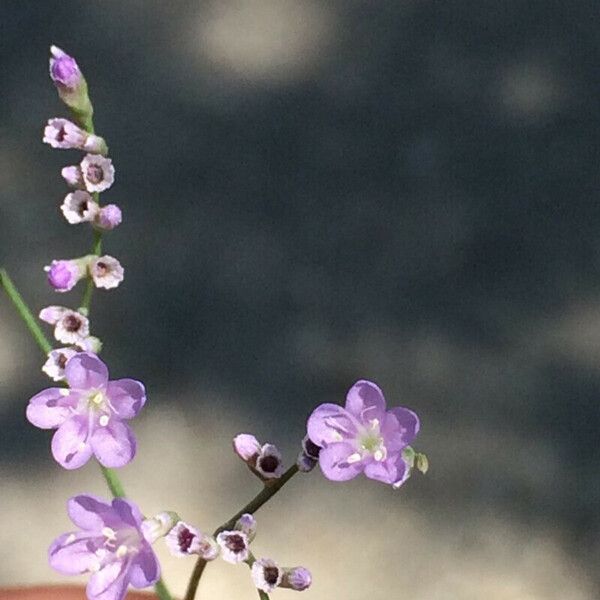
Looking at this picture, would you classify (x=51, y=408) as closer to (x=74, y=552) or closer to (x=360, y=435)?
(x=74, y=552)

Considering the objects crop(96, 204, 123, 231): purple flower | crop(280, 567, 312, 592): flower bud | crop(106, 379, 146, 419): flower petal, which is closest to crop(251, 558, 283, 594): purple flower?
crop(280, 567, 312, 592): flower bud

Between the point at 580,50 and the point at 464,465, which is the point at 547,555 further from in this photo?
the point at 580,50

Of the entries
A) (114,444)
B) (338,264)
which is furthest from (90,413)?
(338,264)

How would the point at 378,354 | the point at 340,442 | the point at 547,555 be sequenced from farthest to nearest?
1. the point at 378,354
2. the point at 547,555
3. the point at 340,442

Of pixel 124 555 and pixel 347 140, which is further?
pixel 347 140

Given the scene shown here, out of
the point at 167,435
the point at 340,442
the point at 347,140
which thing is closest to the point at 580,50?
the point at 347,140

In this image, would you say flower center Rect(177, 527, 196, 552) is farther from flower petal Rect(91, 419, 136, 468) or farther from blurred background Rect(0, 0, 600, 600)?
blurred background Rect(0, 0, 600, 600)
